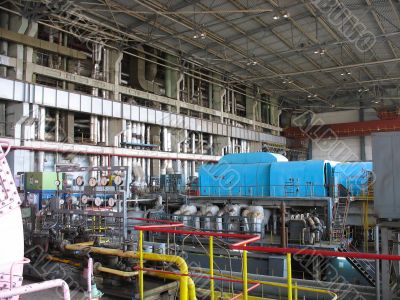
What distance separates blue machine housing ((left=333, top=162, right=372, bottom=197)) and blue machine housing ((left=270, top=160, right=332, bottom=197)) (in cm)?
34

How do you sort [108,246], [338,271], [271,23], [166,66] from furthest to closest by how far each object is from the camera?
1. [166,66]
2. [271,23]
3. [338,271]
4. [108,246]

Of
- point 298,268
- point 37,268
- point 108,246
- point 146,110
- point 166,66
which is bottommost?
point 298,268

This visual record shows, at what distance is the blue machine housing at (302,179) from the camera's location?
45.3 ft

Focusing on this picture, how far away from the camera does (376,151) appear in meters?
6.84

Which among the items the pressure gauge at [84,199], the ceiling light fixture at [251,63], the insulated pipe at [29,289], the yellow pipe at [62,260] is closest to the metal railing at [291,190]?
the pressure gauge at [84,199]

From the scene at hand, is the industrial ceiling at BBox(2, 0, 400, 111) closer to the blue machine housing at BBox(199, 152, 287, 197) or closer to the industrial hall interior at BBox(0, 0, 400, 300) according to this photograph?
the industrial hall interior at BBox(0, 0, 400, 300)

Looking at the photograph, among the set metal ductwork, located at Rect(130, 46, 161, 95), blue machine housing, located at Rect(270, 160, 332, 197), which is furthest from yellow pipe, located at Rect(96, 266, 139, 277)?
metal ductwork, located at Rect(130, 46, 161, 95)

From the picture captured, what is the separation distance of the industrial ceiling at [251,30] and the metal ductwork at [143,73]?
0.77 metres

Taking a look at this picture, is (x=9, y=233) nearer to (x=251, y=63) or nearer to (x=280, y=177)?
(x=280, y=177)

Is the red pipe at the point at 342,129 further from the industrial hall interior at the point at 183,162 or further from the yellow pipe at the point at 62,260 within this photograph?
the yellow pipe at the point at 62,260

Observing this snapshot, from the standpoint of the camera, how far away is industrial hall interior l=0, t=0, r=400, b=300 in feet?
21.9

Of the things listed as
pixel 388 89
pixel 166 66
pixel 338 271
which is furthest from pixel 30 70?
pixel 388 89

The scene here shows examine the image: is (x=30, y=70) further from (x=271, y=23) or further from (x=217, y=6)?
(x=271, y=23)

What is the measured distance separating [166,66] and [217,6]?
612 cm
